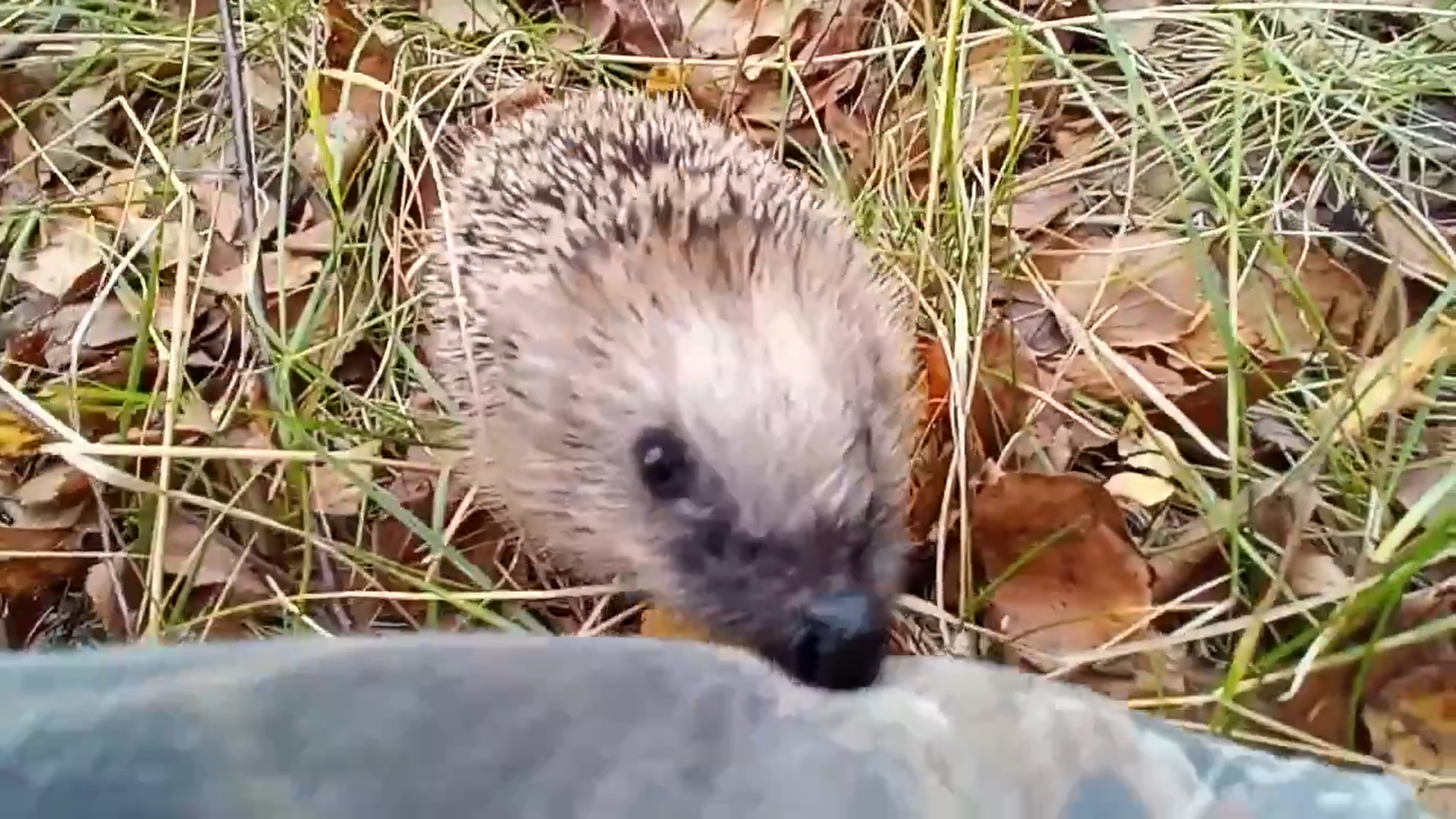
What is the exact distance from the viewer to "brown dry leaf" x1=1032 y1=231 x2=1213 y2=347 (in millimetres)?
2316

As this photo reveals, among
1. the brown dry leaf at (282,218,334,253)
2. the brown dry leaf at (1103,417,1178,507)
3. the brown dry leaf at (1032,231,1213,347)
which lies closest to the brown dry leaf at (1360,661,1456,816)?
the brown dry leaf at (1103,417,1178,507)

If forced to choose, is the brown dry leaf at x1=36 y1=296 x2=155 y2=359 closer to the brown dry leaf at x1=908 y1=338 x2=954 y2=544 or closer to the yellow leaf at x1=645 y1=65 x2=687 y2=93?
the yellow leaf at x1=645 y1=65 x2=687 y2=93

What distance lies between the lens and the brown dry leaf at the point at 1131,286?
7.60ft

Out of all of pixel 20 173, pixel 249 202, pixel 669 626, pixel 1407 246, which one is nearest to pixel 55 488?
pixel 249 202

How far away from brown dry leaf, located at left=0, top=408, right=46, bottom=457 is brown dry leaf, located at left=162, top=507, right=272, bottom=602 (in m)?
0.26

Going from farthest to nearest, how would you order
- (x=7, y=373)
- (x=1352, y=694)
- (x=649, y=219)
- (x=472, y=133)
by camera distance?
(x=472, y=133), (x=7, y=373), (x=649, y=219), (x=1352, y=694)

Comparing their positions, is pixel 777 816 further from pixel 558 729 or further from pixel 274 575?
pixel 274 575

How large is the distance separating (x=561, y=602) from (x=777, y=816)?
1116 millimetres

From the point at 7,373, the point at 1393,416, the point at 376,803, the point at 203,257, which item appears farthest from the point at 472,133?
the point at 376,803

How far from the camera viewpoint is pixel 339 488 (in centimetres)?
221

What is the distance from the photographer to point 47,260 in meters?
2.53

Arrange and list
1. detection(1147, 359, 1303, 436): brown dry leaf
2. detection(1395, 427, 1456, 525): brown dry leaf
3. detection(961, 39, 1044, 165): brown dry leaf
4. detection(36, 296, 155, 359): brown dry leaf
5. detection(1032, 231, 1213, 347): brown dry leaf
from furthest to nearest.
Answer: detection(961, 39, 1044, 165): brown dry leaf → detection(36, 296, 155, 359): brown dry leaf → detection(1032, 231, 1213, 347): brown dry leaf → detection(1147, 359, 1303, 436): brown dry leaf → detection(1395, 427, 1456, 525): brown dry leaf

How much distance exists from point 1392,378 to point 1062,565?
0.47 metres

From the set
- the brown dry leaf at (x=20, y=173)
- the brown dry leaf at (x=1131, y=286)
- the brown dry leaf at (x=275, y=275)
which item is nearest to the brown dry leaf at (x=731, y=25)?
the brown dry leaf at (x=1131, y=286)
